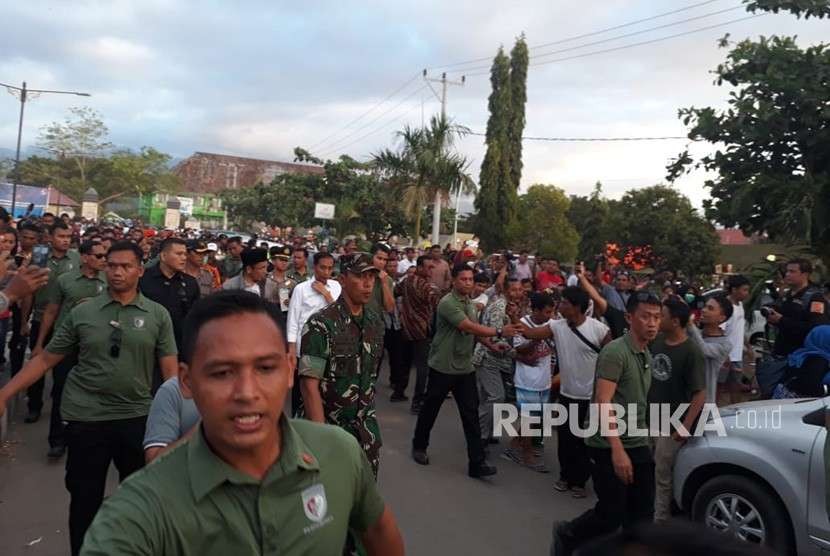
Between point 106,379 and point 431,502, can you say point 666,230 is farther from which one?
point 106,379

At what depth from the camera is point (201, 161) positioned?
84312mm

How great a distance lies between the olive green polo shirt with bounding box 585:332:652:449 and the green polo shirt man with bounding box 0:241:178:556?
2.45m

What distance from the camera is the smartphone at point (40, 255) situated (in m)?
6.87

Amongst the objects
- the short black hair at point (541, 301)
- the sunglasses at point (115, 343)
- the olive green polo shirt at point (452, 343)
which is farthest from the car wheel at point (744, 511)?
the sunglasses at point (115, 343)

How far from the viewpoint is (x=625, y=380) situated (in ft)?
12.2

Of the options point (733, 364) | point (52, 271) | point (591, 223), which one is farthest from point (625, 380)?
point (591, 223)

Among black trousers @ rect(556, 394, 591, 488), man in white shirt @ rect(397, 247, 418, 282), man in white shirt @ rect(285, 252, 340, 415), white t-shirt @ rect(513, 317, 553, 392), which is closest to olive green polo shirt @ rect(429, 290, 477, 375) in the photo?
white t-shirt @ rect(513, 317, 553, 392)

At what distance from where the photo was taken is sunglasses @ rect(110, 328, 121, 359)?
3463mm

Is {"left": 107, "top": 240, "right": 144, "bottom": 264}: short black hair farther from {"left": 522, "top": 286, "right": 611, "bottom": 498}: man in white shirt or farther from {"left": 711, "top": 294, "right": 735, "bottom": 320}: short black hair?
{"left": 711, "top": 294, "right": 735, "bottom": 320}: short black hair

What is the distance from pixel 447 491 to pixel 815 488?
8.47 ft

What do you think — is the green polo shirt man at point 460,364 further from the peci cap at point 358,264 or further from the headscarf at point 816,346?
the headscarf at point 816,346

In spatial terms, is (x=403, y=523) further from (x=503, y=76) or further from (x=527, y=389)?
(x=503, y=76)

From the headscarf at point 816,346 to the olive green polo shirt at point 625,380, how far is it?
224cm

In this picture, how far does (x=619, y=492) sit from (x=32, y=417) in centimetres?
558
